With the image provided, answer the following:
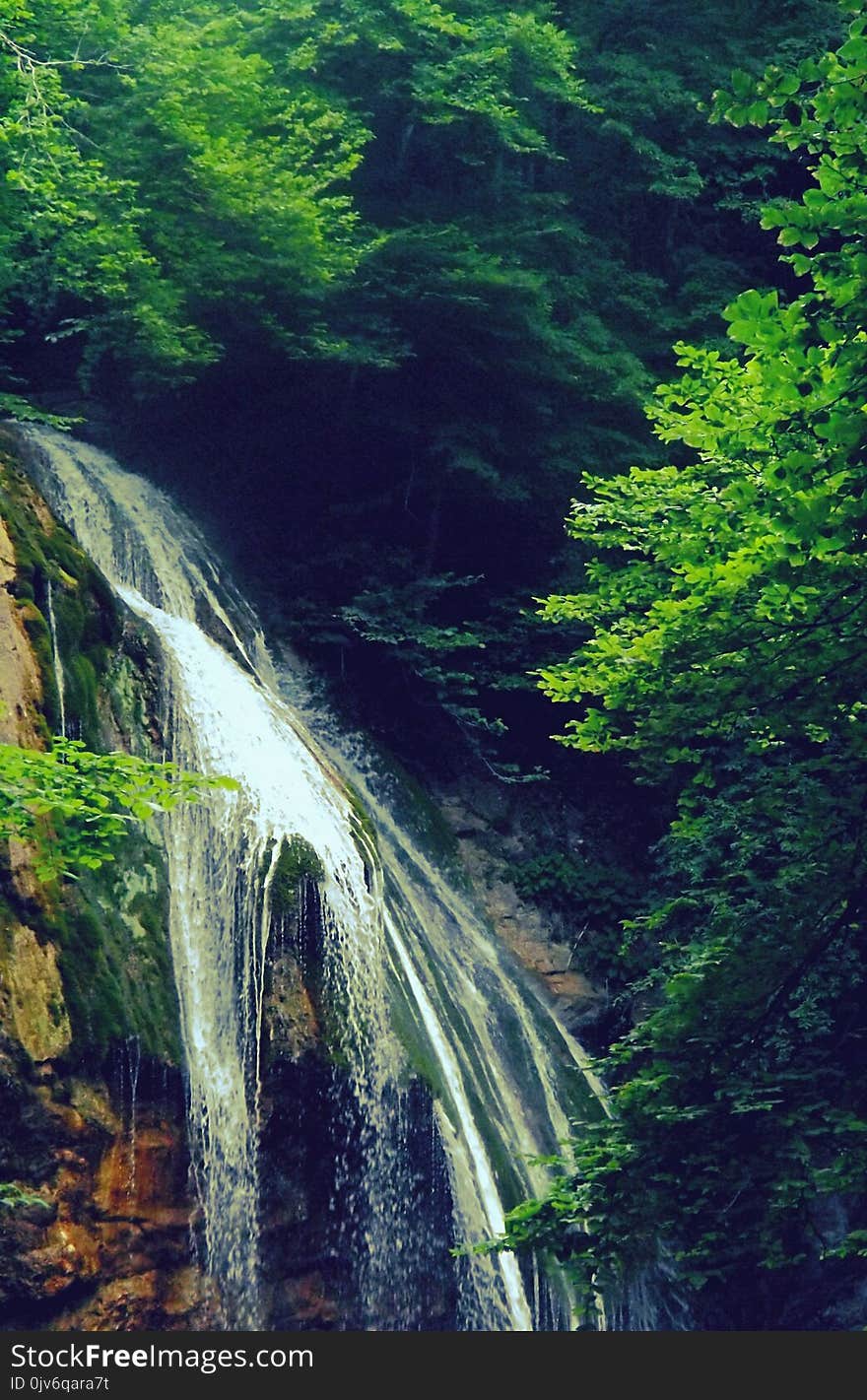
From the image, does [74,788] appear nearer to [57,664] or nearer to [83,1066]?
[83,1066]

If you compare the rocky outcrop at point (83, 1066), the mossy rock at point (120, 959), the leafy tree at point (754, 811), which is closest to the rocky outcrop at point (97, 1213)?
the rocky outcrop at point (83, 1066)

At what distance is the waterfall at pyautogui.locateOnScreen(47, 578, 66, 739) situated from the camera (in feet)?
25.6

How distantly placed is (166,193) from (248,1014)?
723 centimetres

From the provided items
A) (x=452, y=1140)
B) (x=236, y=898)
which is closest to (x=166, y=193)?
(x=236, y=898)

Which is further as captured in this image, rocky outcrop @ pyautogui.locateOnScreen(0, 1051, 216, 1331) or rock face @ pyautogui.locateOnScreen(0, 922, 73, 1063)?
rock face @ pyautogui.locateOnScreen(0, 922, 73, 1063)

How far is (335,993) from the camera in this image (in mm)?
8016

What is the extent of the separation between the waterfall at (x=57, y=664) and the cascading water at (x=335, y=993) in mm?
856

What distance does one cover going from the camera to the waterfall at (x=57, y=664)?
25.6 ft

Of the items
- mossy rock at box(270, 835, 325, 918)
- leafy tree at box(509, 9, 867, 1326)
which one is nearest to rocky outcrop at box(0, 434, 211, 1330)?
mossy rock at box(270, 835, 325, 918)

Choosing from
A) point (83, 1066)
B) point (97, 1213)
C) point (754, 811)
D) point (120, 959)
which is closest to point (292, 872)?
point (120, 959)

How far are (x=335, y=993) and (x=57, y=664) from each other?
2.61 meters

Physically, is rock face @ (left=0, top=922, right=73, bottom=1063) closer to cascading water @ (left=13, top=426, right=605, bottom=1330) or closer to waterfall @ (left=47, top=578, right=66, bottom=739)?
cascading water @ (left=13, top=426, right=605, bottom=1330)

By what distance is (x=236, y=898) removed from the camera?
8.02 meters

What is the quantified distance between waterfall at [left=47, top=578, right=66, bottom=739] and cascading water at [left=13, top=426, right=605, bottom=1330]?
2.81 feet
